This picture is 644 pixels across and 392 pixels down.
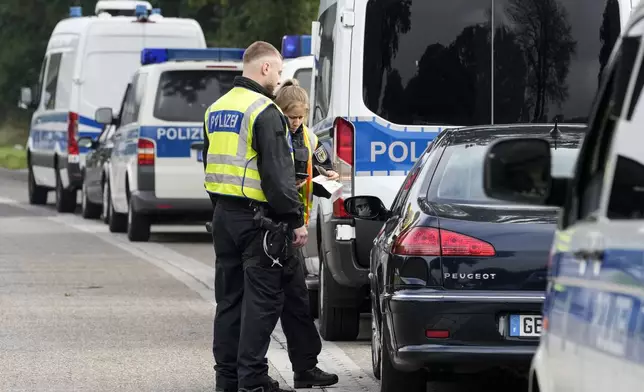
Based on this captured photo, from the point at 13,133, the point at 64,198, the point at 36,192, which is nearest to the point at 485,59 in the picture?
the point at 64,198

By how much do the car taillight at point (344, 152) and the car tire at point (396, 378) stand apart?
2781 millimetres

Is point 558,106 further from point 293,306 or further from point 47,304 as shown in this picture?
point 47,304

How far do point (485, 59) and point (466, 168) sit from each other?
2762 millimetres

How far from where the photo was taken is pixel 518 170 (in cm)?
436

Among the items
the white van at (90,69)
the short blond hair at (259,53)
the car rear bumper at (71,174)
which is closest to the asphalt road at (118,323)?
the short blond hair at (259,53)

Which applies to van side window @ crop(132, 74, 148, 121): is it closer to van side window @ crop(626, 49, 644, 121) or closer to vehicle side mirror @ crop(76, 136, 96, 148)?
vehicle side mirror @ crop(76, 136, 96, 148)

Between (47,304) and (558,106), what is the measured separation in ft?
14.7

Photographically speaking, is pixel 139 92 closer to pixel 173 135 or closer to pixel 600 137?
pixel 173 135

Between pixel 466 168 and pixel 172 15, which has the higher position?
pixel 172 15

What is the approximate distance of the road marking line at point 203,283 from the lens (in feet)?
31.2

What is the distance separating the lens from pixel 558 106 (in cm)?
1091

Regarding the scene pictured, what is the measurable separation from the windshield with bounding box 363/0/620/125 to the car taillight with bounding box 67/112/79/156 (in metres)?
15.5

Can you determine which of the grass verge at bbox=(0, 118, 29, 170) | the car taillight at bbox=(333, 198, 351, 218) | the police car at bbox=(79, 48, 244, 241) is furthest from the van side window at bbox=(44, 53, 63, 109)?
the grass verge at bbox=(0, 118, 29, 170)

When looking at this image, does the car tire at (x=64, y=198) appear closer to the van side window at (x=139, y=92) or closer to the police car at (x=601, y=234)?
the van side window at (x=139, y=92)
